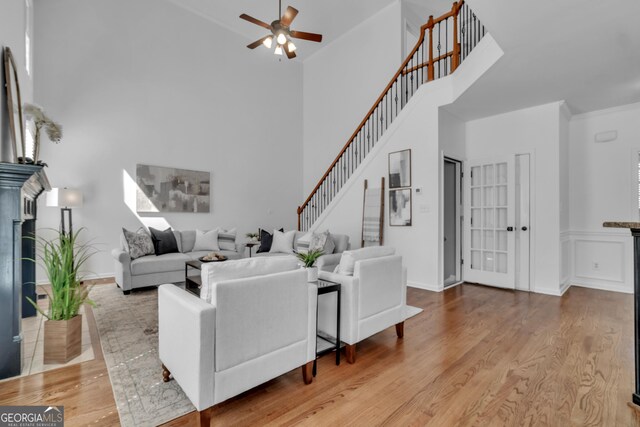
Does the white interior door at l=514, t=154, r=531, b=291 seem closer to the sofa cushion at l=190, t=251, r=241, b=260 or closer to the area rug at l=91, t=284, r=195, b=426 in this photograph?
the sofa cushion at l=190, t=251, r=241, b=260

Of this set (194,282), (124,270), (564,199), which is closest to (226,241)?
(124,270)

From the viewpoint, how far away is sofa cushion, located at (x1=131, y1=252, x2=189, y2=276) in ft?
14.9

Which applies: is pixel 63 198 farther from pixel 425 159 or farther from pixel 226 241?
pixel 425 159

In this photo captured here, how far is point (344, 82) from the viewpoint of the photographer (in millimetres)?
7660

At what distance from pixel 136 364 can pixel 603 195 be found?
6.52 m

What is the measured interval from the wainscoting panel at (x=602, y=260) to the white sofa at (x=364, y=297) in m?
4.13

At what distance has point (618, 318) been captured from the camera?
351 cm

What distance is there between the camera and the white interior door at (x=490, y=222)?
4.94 m

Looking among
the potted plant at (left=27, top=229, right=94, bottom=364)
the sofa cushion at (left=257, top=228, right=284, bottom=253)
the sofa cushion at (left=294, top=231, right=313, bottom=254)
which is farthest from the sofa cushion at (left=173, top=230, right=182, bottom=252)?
the potted plant at (left=27, top=229, right=94, bottom=364)

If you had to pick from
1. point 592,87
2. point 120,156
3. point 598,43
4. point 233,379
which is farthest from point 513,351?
point 120,156

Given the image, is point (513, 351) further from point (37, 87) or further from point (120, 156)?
point (37, 87)

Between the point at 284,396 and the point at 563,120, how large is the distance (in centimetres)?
555

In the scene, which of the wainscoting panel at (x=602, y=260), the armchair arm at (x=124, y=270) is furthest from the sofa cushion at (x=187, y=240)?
the wainscoting panel at (x=602, y=260)

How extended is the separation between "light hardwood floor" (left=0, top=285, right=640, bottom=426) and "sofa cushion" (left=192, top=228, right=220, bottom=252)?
336cm
